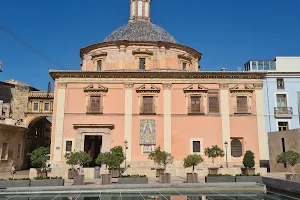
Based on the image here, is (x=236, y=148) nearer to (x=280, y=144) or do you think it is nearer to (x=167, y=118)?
(x=280, y=144)

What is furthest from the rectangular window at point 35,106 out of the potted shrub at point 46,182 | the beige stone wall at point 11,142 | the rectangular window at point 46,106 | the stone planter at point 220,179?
the stone planter at point 220,179

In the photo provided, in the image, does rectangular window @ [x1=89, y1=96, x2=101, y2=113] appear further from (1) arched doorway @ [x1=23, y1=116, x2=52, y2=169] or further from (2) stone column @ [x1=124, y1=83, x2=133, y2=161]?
(1) arched doorway @ [x1=23, y1=116, x2=52, y2=169]

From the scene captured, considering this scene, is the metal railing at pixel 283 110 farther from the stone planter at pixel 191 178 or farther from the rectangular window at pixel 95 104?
the rectangular window at pixel 95 104

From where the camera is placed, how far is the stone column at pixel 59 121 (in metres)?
22.9

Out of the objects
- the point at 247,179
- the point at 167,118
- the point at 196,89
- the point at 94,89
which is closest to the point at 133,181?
the point at 247,179

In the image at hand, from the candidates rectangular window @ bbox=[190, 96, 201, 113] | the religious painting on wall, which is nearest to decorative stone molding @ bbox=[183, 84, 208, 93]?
rectangular window @ bbox=[190, 96, 201, 113]

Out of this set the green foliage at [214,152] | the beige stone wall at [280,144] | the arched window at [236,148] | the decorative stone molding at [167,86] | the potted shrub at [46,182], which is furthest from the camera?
the decorative stone molding at [167,86]

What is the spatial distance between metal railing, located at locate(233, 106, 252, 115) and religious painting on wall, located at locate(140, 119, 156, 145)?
7.15m

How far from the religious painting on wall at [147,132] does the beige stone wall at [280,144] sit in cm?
973

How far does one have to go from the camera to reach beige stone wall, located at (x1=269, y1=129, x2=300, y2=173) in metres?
20.6

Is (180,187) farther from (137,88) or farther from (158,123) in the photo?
(137,88)

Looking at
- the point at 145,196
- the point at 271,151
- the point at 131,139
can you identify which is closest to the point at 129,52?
the point at 131,139

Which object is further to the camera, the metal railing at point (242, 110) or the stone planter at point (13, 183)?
the metal railing at point (242, 110)

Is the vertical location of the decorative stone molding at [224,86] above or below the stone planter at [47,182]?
above
